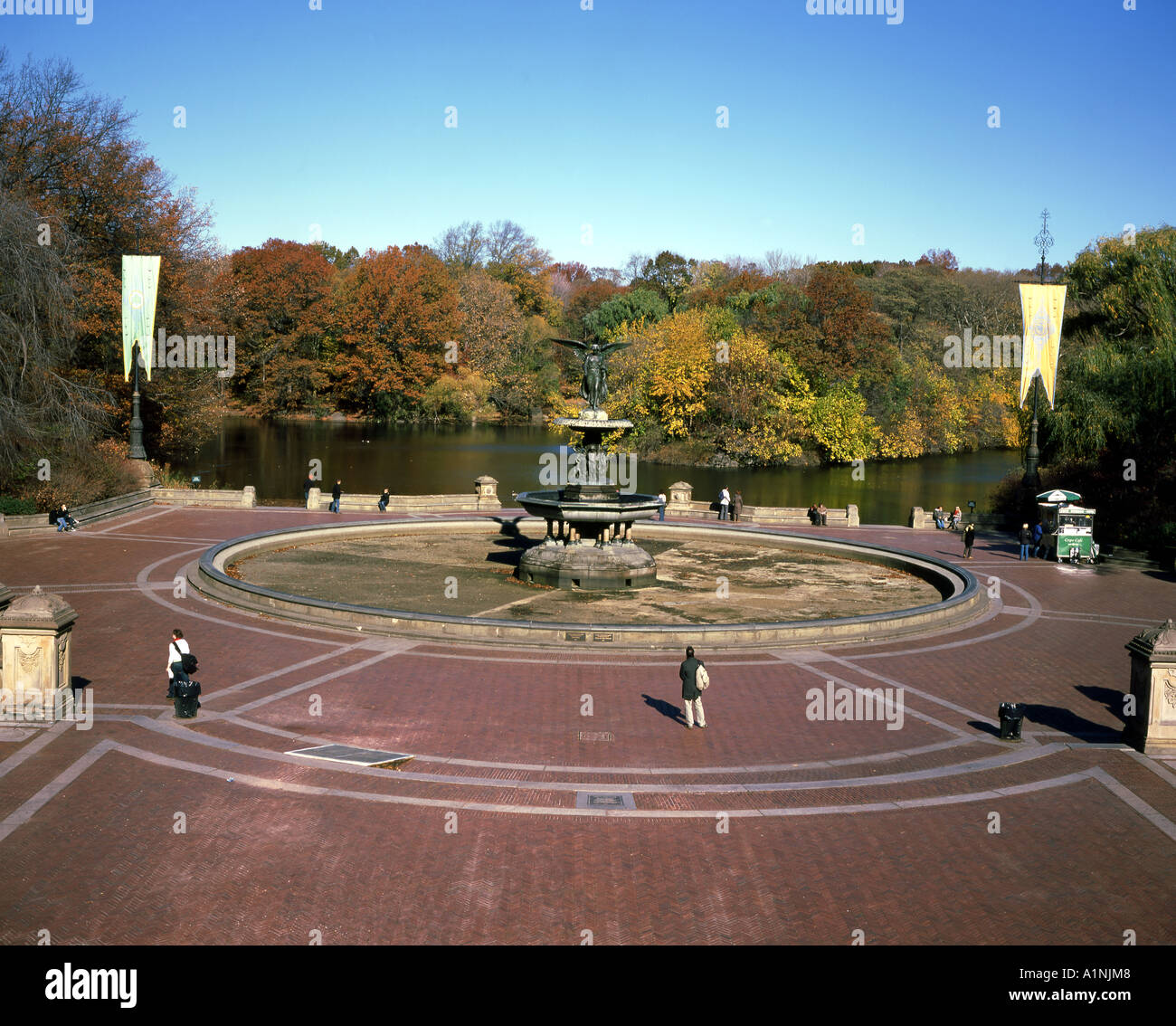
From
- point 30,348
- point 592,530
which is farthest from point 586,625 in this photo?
point 30,348

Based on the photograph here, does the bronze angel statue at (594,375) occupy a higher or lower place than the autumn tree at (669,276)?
lower

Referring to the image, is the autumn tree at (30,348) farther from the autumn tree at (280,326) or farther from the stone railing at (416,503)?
the autumn tree at (280,326)

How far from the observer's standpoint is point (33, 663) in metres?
15.5

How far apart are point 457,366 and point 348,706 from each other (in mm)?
90246

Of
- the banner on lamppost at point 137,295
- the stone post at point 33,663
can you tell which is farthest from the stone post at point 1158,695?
the banner on lamppost at point 137,295

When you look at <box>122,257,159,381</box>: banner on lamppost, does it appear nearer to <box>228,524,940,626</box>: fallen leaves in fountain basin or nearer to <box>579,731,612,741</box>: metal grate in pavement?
<box>228,524,940,626</box>: fallen leaves in fountain basin

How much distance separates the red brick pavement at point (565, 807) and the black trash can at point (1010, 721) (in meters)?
0.34

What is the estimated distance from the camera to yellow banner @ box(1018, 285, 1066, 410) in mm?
38812

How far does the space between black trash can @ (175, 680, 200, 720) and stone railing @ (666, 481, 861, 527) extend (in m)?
28.9

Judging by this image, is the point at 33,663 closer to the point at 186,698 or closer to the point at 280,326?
the point at 186,698

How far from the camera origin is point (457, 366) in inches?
4119

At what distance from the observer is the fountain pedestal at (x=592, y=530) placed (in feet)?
89.9

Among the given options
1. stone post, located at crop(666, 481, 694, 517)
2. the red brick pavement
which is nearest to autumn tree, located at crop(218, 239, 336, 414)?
stone post, located at crop(666, 481, 694, 517)
